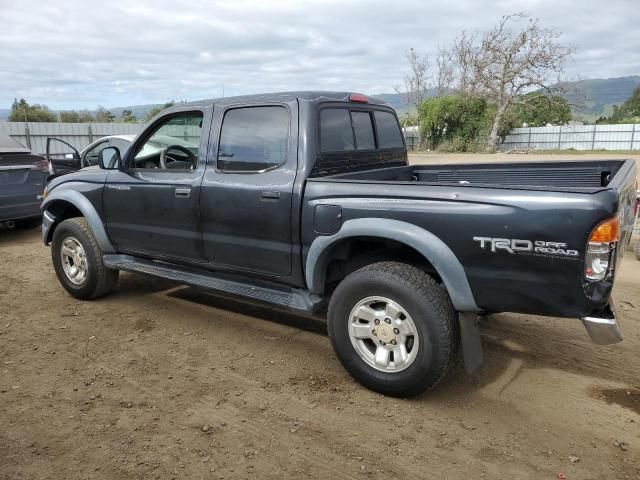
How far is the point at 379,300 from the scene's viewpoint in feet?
10.9

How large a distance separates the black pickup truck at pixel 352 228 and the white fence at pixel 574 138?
31.1 metres

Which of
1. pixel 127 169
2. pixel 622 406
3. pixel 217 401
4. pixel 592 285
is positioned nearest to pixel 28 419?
pixel 217 401

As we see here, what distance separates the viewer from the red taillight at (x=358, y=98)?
427cm

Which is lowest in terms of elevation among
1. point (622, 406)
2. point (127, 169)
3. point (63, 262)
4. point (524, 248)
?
point (622, 406)

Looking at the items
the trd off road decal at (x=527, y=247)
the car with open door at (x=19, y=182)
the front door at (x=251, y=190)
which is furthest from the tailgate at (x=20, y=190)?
the trd off road decal at (x=527, y=247)

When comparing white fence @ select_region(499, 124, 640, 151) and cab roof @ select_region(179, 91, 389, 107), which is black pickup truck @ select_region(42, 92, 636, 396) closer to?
cab roof @ select_region(179, 91, 389, 107)

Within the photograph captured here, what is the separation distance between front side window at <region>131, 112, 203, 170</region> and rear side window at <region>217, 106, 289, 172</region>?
33cm

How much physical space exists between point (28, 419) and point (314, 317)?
2369mm

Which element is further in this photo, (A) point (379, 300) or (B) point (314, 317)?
(B) point (314, 317)

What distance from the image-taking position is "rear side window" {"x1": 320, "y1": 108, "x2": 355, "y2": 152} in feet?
12.8

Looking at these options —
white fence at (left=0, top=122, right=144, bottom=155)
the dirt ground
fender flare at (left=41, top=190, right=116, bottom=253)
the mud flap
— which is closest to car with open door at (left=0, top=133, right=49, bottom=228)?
fender flare at (left=41, top=190, right=116, bottom=253)

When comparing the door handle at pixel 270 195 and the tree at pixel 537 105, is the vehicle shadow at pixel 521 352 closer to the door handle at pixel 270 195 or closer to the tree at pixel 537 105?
the door handle at pixel 270 195

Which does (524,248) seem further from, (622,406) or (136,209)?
(136,209)

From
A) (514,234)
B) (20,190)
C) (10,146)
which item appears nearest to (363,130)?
(514,234)
